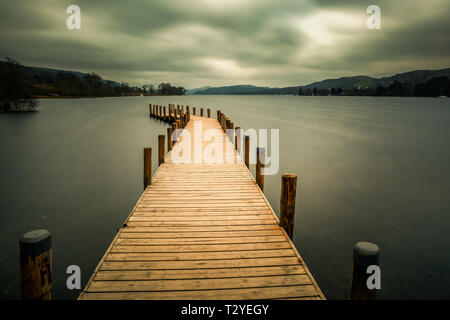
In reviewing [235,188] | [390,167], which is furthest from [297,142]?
[235,188]

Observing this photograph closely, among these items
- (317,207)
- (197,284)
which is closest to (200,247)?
(197,284)

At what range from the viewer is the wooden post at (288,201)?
17.2 feet

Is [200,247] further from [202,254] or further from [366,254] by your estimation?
[366,254]

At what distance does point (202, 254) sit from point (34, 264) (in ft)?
7.92

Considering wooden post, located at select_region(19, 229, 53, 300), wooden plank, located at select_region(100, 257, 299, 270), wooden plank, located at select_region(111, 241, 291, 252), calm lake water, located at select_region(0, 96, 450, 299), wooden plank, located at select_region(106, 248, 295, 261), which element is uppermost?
wooden post, located at select_region(19, 229, 53, 300)

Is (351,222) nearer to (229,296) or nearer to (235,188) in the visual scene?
(235,188)

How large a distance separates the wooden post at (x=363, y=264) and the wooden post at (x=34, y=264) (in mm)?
3373

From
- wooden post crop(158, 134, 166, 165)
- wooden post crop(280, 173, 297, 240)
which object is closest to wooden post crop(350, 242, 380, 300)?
wooden post crop(280, 173, 297, 240)

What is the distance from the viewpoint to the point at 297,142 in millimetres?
24703

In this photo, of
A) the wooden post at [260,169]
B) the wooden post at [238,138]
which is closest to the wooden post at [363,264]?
the wooden post at [260,169]

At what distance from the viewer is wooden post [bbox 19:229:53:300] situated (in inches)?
107

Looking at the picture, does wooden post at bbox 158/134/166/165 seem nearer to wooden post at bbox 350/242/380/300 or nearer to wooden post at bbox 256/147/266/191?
wooden post at bbox 256/147/266/191

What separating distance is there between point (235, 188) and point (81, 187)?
8.09m
